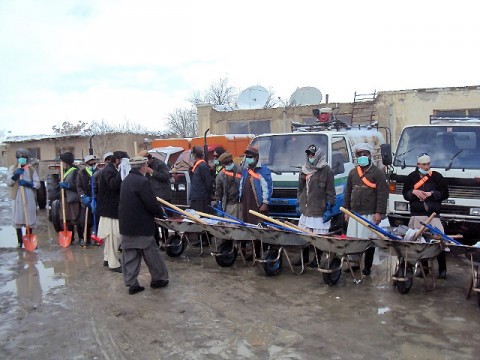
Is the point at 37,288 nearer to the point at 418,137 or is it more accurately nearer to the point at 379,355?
the point at 379,355

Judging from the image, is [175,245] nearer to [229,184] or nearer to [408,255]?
[229,184]

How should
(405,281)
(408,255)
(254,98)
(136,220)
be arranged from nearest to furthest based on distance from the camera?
(408,255) < (405,281) < (136,220) < (254,98)

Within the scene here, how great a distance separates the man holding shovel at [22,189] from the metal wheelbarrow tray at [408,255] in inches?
275

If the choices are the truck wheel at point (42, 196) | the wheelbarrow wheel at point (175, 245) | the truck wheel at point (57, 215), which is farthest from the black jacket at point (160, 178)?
the truck wheel at point (42, 196)

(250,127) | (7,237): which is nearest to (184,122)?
(250,127)

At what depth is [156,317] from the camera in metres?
5.62

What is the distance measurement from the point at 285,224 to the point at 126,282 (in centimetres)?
232

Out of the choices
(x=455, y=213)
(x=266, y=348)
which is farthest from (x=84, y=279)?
(x=455, y=213)

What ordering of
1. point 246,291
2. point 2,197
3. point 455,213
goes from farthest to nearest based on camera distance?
point 2,197
point 455,213
point 246,291

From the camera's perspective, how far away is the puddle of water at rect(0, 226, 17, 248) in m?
10.7

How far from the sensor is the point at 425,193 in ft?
21.5

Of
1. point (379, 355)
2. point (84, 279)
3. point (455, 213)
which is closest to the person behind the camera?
point (379, 355)

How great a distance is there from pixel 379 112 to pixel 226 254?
16.2 metres

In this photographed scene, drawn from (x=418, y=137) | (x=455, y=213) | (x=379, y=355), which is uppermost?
(x=418, y=137)
